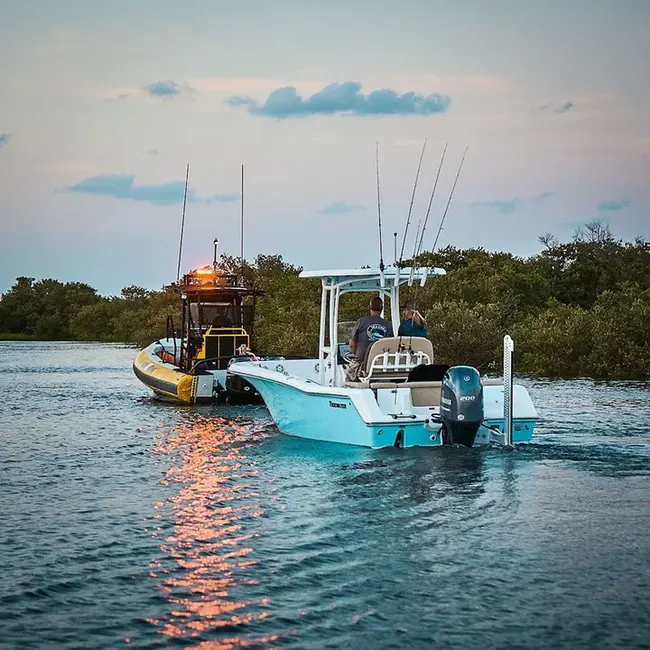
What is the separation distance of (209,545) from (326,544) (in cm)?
109

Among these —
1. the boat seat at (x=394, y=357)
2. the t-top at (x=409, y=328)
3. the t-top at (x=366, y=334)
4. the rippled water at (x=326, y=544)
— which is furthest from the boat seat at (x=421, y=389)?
the t-top at (x=409, y=328)

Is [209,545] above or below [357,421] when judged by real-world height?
below

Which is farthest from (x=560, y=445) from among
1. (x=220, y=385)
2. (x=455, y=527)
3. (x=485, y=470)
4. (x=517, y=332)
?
(x=517, y=332)

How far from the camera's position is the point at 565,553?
8.79m

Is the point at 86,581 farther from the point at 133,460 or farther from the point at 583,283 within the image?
the point at 583,283

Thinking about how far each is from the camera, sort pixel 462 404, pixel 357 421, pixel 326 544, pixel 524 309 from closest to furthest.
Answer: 1. pixel 326 544
2. pixel 462 404
3. pixel 357 421
4. pixel 524 309

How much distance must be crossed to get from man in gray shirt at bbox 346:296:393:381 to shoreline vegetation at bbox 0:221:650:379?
32.6ft

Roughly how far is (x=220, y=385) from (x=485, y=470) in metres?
11.8

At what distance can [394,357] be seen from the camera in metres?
14.8

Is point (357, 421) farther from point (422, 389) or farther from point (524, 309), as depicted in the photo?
point (524, 309)

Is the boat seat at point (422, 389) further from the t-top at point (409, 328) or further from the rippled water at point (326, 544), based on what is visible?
the t-top at point (409, 328)

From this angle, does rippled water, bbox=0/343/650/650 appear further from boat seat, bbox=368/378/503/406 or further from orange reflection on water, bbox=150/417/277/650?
boat seat, bbox=368/378/503/406

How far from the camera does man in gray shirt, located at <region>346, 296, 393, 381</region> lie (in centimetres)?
1513

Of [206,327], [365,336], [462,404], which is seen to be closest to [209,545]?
[462,404]
